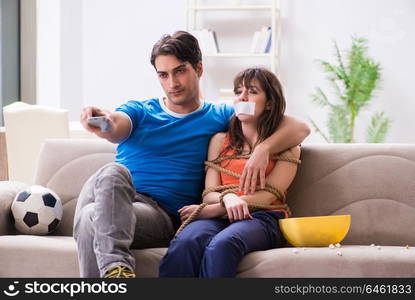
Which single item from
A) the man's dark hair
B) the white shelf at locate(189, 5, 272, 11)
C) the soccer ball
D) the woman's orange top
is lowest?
the soccer ball

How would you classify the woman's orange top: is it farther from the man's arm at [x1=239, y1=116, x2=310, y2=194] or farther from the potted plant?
the potted plant

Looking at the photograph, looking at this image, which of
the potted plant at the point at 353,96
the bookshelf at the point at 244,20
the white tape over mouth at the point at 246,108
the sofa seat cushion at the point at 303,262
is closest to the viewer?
the sofa seat cushion at the point at 303,262

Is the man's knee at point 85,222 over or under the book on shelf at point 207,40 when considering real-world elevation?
under

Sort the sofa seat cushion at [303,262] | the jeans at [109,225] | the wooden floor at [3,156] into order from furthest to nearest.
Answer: the wooden floor at [3,156], the sofa seat cushion at [303,262], the jeans at [109,225]

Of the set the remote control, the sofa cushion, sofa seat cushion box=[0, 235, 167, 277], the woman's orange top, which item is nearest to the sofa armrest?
sofa seat cushion box=[0, 235, 167, 277]

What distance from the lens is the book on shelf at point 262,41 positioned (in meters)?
7.13

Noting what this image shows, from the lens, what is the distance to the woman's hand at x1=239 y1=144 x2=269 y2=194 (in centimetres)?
256

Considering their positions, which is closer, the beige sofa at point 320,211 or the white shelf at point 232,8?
the beige sofa at point 320,211

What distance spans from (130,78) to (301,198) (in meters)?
5.08

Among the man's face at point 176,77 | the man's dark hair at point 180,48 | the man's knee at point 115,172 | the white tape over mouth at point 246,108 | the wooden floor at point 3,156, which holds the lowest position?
the wooden floor at point 3,156

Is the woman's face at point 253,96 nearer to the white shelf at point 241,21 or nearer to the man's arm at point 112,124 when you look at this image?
the man's arm at point 112,124

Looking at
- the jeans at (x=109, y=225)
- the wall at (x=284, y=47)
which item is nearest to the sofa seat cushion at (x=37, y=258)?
the jeans at (x=109, y=225)

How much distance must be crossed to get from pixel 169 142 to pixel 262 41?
460 centimetres

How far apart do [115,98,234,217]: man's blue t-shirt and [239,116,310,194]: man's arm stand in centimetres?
23
